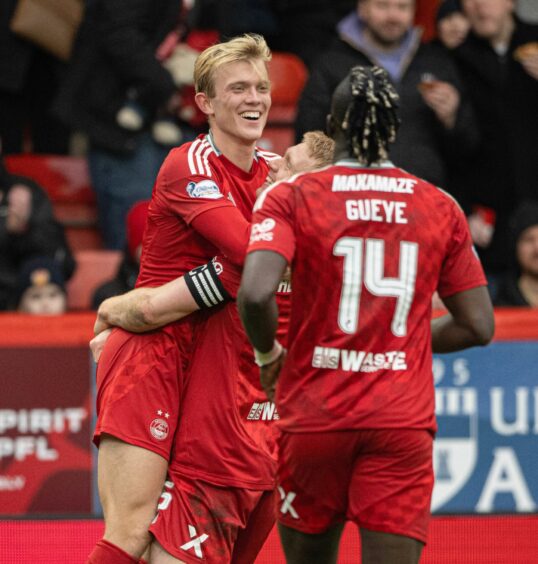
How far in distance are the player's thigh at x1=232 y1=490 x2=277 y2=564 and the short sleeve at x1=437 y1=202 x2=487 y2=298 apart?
1.23m

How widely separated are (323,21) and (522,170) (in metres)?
1.98

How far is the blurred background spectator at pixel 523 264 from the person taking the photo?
7859 mm

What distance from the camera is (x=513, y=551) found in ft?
20.7

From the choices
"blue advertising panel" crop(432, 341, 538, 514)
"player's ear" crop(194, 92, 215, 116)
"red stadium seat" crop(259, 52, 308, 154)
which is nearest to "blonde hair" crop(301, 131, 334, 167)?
"player's ear" crop(194, 92, 215, 116)

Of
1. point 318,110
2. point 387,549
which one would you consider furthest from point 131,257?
point 387,549

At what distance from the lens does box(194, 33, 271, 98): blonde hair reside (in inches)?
190

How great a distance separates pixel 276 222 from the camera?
405cm

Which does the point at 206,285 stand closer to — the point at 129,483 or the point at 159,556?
the point at 129,483

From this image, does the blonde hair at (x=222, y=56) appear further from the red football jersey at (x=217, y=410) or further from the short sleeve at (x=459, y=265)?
the short sleeve at (x=459, y=265)

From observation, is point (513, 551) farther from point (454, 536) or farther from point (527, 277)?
point (527, 277)

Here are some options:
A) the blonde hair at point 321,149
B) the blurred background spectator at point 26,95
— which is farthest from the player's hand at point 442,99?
the blonde hair at point 321,149

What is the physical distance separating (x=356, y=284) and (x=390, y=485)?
610mm

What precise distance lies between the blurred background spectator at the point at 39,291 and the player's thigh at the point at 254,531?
3.27 m

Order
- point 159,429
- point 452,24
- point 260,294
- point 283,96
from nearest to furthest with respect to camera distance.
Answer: point 260,294, point 159,429, point 452,24, point 283,96
